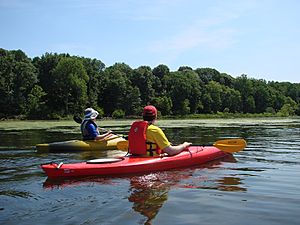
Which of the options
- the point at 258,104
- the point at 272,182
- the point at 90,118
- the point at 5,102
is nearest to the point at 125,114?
the point at 5,102

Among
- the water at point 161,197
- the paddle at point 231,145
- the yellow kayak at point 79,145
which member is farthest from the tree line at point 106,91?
the water at point 161,197

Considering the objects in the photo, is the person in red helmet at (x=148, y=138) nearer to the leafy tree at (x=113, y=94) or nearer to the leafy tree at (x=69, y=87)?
the leafy tree at (x=69, y=87)

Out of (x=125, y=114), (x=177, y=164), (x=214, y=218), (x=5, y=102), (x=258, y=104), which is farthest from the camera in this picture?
(x=258, y=104)

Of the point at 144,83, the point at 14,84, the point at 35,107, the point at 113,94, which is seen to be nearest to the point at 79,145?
the point at 35,107

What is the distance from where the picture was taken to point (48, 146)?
Answer: 10.6 meters

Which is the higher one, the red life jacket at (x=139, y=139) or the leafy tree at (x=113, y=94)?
the leafy tree at (x=113, y=94)

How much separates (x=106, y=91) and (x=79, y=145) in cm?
5585

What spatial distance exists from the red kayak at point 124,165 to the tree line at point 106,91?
44789mm

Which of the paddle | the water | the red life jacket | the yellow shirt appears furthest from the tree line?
the water

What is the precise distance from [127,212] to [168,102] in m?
62.3

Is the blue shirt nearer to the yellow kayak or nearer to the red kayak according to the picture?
the yellow kayak

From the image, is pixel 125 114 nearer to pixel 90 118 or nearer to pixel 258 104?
pixel 258 104

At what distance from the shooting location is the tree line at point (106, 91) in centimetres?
5434

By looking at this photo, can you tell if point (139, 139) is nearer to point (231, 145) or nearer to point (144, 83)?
point (231, 145)
